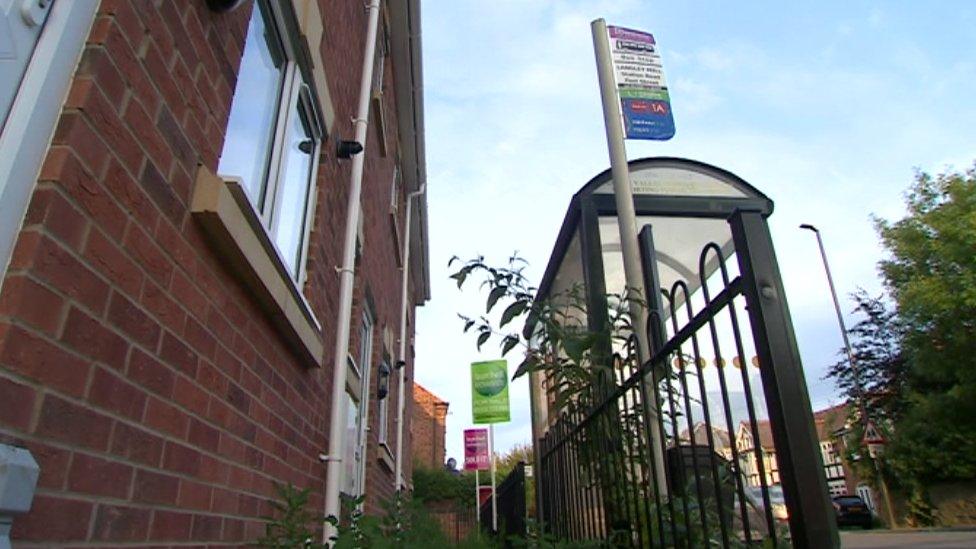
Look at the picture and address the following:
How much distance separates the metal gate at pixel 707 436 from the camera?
1477 mm

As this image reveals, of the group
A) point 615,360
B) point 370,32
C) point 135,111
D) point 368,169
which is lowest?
point 615,360

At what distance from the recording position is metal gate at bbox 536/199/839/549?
4.84 feet

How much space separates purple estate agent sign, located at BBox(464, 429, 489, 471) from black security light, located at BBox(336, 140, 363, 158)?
10.9m

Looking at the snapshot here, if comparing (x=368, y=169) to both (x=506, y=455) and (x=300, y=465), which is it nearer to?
(x=300, y=465)

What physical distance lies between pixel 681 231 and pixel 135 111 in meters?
3.97

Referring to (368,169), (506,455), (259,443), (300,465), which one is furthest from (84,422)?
(506,455)

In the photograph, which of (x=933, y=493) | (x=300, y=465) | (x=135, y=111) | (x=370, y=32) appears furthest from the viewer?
(x=933, y=493)

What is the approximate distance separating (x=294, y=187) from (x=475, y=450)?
38.3 ft

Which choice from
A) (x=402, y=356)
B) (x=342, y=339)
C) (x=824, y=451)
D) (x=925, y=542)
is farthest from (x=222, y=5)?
(x=824, y=451)

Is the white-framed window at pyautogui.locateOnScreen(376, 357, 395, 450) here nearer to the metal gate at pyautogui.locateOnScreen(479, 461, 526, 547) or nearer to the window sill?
Result: the metal gate at pyautogui.locateOnScreen(479, 461, 526, 547)

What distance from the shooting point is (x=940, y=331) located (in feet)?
72.2

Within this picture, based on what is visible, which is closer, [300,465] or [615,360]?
[615,360]

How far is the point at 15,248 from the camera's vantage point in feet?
3.86

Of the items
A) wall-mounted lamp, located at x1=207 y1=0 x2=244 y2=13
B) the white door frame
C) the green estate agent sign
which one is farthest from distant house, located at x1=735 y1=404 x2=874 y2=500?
the green estate agent sign
